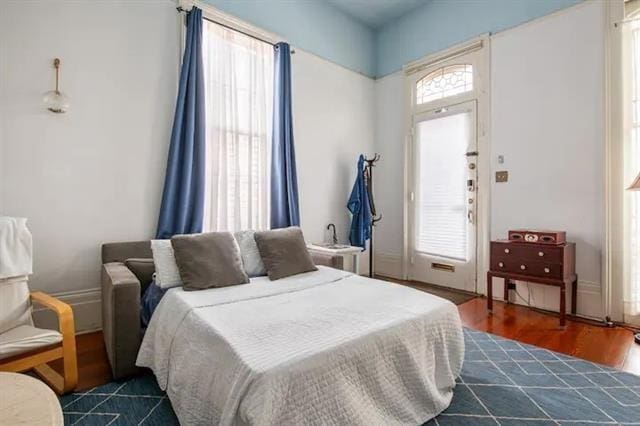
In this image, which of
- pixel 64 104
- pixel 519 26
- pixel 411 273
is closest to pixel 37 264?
pixel 64 104

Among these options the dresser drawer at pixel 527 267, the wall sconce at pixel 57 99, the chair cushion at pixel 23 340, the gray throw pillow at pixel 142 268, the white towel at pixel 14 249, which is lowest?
the chair cushion at pixel 23 340

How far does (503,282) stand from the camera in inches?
143

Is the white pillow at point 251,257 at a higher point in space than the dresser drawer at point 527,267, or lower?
higher

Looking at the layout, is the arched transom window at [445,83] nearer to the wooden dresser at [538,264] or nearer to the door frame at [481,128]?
the door frame at [481,128]

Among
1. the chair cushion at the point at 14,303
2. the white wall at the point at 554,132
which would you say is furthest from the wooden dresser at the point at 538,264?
the chair cushion at the point at 14,303

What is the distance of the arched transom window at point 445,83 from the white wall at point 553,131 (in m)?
0.33

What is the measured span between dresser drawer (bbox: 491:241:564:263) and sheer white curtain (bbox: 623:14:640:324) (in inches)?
25.0


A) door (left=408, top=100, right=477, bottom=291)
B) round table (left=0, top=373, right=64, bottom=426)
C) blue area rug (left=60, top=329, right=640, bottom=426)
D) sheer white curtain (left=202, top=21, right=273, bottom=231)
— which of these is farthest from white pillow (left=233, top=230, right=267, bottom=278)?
door (left=408, top=100, right=477, bottom=291)

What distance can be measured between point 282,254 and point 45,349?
1537 mm

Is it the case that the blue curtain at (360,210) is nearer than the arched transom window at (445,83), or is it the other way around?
the arched transom window at (445,83)

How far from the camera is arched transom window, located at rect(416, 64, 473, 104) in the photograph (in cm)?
397

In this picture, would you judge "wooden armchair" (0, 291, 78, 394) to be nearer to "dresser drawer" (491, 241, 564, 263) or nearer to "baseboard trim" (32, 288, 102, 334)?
"baseboard trim" (32, 288, 102, 334)

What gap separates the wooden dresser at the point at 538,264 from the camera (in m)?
2.90

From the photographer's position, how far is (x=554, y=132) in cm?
326
